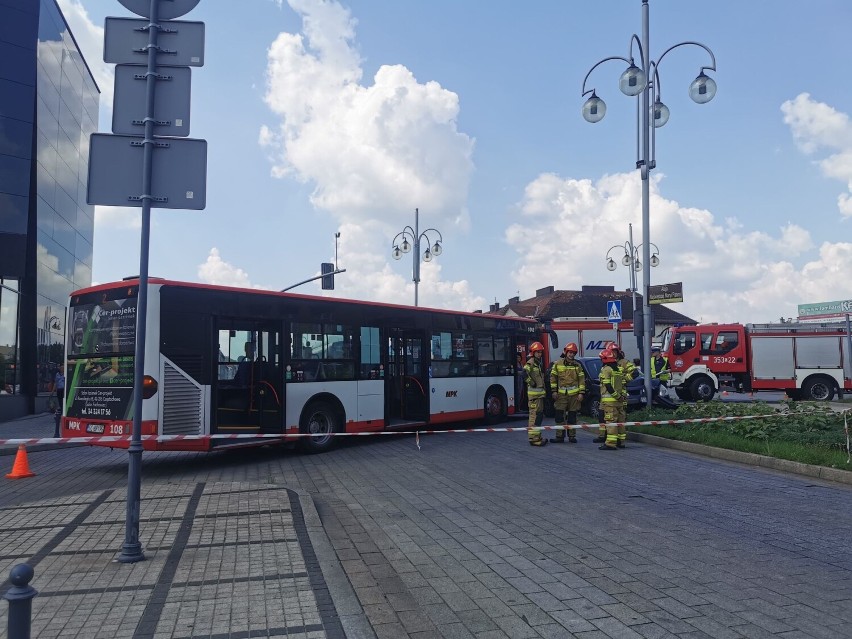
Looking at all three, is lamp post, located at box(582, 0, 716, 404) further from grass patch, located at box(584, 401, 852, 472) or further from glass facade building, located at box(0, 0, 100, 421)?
glass facade building, located at box(0, 0, 100, 421)

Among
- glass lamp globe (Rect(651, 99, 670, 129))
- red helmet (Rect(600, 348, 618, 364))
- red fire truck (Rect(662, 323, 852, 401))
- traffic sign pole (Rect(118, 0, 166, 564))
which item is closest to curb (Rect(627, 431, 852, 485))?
red helmet (Rect(600, 348, 618, 364))

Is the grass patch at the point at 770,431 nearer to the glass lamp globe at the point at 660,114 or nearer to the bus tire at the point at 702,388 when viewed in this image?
the glass lamp globe at the point at 660,114

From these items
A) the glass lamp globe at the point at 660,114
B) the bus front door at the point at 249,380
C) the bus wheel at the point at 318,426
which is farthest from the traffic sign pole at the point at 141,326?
the glass lamp globe at the point at 660,114

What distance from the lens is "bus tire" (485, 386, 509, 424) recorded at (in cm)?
1742

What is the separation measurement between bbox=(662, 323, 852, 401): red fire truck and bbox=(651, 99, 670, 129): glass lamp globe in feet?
35.2

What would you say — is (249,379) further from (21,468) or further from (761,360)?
(761,360)

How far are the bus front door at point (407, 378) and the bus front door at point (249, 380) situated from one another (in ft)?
9.53

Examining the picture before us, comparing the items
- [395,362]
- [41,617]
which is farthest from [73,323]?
[41,617]

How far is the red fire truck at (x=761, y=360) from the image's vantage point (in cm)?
2495

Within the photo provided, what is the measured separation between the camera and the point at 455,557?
19.1 feet

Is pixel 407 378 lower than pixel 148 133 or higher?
lower

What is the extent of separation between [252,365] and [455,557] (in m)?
7.19

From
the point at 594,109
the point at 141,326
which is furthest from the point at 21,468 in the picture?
the point at 594,109

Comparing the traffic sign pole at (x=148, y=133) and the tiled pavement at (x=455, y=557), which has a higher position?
the traffic sign pole at (x=148, y=133)
